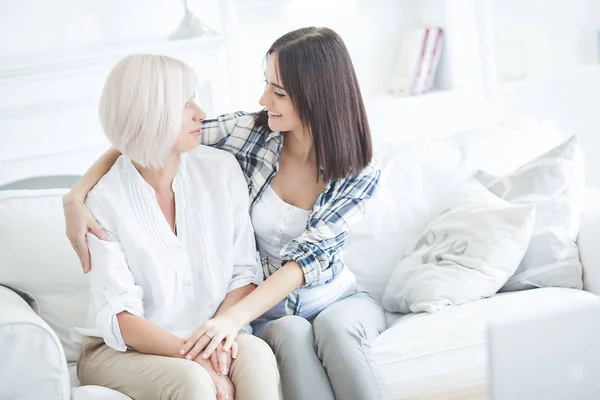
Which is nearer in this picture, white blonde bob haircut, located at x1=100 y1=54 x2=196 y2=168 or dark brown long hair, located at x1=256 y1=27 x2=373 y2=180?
white blonde bob haircut, located at x1=100 y1=54 x2=196 y2=168

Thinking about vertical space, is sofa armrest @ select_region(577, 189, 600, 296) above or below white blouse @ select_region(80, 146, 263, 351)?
below

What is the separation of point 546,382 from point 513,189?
3.42 feet

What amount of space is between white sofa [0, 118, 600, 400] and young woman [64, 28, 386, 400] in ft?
0.46

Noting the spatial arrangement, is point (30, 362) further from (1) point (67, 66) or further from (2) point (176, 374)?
(1) point (67, 66)

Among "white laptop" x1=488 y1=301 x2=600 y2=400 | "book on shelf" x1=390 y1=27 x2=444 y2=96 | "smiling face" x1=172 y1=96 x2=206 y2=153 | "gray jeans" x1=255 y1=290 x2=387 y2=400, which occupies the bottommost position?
"gray jeans" x1=255 y1=290 x2=387 y2=400

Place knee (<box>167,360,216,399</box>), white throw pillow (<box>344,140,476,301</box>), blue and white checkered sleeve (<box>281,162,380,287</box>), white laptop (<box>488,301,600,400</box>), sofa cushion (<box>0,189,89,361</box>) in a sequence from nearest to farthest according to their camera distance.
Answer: white laptop (<box>488,301,600,400</box>), knee (<box>167,360,216,399</box>), blue and white checkered sleeve (<box>281,162,380,287</box>), sofa cushion (<box>0,189,89,361</box>), white throw pillow (<box>344,140,476,301</box>)

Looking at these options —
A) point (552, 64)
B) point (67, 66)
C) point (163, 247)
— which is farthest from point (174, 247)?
point (552, 64)

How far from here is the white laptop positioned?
1338mm

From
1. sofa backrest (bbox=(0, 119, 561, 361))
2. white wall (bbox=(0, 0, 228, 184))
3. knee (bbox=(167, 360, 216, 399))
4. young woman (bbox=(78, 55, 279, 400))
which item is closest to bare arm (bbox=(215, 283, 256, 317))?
young woman (bbox=(78, 55, 279, 400))

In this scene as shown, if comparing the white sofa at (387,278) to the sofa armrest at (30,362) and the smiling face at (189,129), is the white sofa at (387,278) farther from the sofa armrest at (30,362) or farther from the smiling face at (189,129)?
the smiling face at (189,129)

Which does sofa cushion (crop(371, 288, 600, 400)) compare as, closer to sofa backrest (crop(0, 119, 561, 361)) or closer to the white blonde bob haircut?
sofa backrest (crop(0, 119, 561, 361))

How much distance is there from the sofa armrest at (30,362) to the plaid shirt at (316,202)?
543 millimetres

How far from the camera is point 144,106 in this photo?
1808 mm

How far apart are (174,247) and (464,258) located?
761 mm
